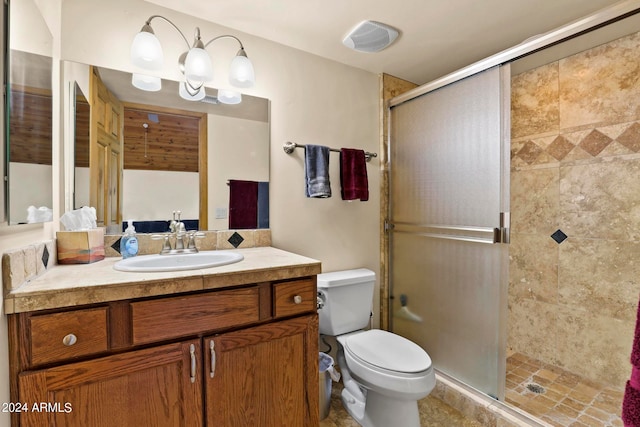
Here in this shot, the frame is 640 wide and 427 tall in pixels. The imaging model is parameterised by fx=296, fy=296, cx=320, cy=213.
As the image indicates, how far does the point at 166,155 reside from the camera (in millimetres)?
1484

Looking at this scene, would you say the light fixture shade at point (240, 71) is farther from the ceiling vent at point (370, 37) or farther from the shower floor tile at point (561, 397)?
the shower floor tile at point (561, 397)

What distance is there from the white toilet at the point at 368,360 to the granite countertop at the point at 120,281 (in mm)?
567

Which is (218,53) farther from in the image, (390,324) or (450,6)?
(390,324)

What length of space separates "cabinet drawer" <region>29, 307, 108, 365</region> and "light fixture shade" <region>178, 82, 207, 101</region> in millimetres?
1095

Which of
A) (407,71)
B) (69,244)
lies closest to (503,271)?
(407,71)

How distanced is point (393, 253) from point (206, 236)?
1.31 meters

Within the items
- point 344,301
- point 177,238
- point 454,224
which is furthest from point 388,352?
point 177,238

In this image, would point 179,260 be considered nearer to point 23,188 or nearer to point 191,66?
point 23,188

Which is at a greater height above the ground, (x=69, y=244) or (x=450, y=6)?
(x=450, y=6)

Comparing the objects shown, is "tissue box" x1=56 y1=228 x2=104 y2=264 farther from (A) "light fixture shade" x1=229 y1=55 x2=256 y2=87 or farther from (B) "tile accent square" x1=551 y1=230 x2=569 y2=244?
(B) "tile accent square" x1=551 y1=230 x2=569 y2=244

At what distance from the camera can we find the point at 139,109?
4.67 ft

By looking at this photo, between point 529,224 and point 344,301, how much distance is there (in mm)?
1503

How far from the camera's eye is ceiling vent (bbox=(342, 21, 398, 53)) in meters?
1.60

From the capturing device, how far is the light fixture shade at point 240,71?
1.55 meters
